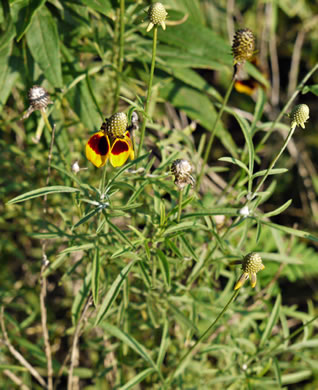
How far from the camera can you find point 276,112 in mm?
2668

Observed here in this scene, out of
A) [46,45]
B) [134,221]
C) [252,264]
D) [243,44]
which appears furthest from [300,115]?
[46,45]

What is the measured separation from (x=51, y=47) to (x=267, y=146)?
185 cm

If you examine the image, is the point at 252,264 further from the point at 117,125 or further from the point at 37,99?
the point at 37,99

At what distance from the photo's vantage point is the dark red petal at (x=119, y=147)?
0.98 metres

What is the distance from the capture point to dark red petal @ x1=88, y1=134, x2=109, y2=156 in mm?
993

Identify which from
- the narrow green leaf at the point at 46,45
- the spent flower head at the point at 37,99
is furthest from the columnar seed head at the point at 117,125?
the narrow green leaf at the point at 46,45

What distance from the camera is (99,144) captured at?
1006mm

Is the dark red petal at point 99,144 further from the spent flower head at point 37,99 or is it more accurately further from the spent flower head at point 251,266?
the spent flower head at point 251,266

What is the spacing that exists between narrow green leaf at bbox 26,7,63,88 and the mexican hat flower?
1.42 feet

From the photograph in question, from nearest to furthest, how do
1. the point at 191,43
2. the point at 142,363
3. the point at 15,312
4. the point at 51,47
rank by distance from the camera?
the point at 51,47 < the point at 142,363 < the point at 191,43 < the point at 15,312

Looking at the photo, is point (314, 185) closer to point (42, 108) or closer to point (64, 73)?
point (64, 73)

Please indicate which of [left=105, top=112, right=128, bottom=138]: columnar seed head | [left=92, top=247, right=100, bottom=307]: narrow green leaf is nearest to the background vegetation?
[left=92, top=247, right=100, bottom=307]: narrow green leaf

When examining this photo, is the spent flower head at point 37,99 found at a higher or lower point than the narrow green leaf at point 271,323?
higher

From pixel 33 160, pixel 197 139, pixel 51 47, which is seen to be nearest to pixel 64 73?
pixel 51 47
